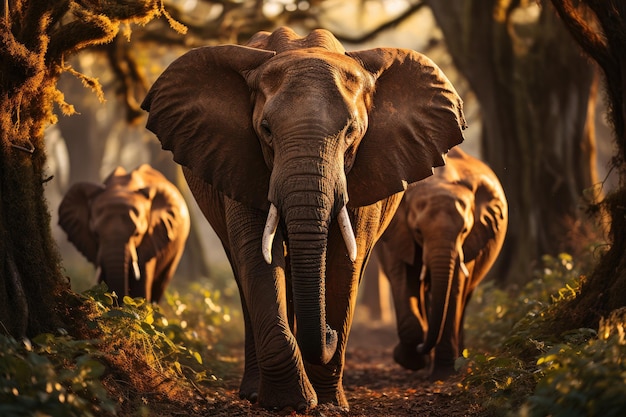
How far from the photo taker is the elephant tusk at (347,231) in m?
7.45

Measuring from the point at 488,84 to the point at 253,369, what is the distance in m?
9.53

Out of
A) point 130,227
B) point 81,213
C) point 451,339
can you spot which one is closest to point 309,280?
point 451,339

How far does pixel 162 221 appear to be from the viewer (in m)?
14.2

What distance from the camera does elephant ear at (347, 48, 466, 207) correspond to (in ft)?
26.5

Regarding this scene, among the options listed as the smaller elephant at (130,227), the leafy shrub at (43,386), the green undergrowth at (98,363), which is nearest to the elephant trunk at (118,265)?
the smaller elephant at (130,227)

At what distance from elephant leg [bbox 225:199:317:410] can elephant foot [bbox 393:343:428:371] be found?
408 cm

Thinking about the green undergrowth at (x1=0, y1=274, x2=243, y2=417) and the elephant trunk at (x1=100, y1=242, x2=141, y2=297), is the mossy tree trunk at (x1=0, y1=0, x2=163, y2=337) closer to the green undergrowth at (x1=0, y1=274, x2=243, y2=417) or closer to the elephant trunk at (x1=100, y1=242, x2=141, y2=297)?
the green undergrowth at (x1=0, y1=274, x2=243, y2=417)

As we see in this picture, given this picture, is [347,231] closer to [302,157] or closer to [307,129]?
[302,157]

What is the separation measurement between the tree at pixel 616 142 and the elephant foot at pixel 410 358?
284cm

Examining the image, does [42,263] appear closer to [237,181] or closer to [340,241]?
[237,181]

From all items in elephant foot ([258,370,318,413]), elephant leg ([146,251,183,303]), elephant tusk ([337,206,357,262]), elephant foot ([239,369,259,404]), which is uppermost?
elephant tusk ([337,206,357,262])

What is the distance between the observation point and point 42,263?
7664 millimetres

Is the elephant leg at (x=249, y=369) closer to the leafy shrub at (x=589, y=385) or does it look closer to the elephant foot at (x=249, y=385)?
the elephant foot at (x=249, y=385)

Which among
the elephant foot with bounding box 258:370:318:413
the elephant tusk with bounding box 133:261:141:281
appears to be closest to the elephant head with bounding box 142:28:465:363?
the elephant foot with bounding box 258:370:318:413
